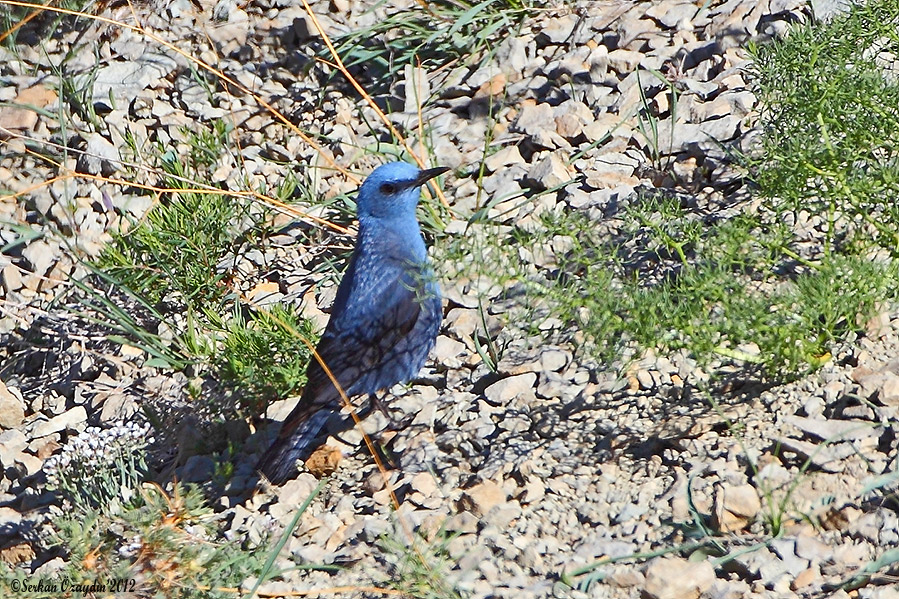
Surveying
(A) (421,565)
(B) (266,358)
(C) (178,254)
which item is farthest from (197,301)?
(A) (421,565)

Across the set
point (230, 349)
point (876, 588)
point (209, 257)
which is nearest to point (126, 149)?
point (209, 257)

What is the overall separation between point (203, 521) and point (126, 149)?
245 cm

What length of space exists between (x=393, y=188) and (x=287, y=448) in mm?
1215

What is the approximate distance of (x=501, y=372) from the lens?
169 inches

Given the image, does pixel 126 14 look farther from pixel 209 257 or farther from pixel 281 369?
pixel 281 369

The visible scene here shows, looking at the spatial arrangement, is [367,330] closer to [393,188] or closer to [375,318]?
[375,318]

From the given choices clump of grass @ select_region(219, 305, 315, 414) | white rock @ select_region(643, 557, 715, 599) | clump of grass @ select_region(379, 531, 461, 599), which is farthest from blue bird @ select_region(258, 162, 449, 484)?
white rock @ select_region(643, 557, 715, 599)

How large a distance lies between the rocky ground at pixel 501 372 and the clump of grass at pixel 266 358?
0.12 m

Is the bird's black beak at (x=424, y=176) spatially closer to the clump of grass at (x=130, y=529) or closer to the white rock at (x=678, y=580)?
the clump of grass at (x=130, y=529)

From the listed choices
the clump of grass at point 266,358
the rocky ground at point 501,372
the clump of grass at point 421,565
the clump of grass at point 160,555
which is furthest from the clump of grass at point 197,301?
the clump of grass at point 421,565

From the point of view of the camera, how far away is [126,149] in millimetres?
5680

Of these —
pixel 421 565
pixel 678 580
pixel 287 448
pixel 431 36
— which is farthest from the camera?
pixel 431 36

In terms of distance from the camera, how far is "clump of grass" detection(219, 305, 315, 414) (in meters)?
4.46

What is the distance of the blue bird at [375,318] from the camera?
161 inches
